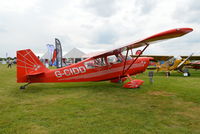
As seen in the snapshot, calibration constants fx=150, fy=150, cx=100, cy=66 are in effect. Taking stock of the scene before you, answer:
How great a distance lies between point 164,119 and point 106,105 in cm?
180

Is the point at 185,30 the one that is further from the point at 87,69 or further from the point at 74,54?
the point at 74,54

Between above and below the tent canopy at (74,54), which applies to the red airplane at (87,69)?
below

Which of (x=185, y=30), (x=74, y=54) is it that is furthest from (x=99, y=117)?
(x=74, y=54)

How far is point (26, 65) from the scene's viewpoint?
23.6 feet

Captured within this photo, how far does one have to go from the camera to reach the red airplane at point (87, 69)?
715cm

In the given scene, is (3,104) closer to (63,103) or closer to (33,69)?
(63,103)

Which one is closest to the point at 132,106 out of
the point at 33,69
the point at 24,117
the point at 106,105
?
the point at 106,105

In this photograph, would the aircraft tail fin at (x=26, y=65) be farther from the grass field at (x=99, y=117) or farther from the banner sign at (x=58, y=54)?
the banner sign at (x=58, y=54)

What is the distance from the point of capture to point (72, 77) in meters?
7.85

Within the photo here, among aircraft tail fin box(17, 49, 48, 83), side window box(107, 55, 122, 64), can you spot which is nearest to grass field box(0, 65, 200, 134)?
aircraft tail fin box(17, 49, 48, 83)

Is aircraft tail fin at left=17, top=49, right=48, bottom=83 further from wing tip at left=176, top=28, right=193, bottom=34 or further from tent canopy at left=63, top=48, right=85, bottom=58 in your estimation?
tent canopy at left=63, top=48, right=85, bottom=58

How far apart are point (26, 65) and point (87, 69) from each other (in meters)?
3.00

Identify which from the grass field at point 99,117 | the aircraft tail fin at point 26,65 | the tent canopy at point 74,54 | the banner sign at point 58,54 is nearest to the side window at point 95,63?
the aircraft tail fin at point 26,65

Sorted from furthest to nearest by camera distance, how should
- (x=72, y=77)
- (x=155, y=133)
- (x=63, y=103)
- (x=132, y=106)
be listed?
(x=72, y=77) → (x=63, y=103) → (x=132, y=106) → (x=155, y=133)
